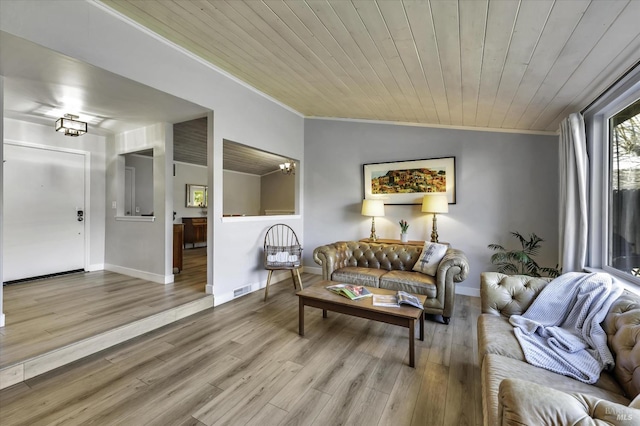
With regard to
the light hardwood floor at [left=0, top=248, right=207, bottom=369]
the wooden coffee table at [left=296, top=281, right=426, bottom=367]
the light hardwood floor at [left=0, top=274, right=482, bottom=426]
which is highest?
the wooden coffee table at [left=296, top=281, right=426, bottom=367]

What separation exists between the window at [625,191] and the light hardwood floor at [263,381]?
1422 millimetres

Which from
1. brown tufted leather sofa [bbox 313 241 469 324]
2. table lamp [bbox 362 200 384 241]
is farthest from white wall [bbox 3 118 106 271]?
table lamp [bbox 362 200 384 241]

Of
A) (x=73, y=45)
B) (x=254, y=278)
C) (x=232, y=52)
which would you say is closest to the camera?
(x=73, y=45)

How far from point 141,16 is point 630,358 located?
4.15 metres

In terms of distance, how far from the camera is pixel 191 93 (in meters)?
3.07

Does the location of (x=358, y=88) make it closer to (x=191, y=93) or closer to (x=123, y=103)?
(x=191, y=93)

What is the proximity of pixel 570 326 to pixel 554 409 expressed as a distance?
135 cm

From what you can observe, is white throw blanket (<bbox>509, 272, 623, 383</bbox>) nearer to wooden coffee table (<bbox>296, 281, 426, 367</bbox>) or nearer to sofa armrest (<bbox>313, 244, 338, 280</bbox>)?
wooden coffee table (<bbox>296, 281, 426, 367</bbox>)

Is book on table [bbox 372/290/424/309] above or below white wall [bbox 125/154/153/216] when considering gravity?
below

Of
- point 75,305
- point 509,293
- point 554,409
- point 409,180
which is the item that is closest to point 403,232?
point 409,180

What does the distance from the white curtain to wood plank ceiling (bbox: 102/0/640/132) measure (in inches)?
10.3

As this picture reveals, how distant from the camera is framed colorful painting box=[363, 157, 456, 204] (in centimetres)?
402

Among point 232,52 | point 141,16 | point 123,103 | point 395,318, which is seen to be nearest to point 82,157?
point 123,103

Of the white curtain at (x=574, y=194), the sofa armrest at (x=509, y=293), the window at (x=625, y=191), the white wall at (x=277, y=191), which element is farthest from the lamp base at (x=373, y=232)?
the white wall at (x=277, y=191)
